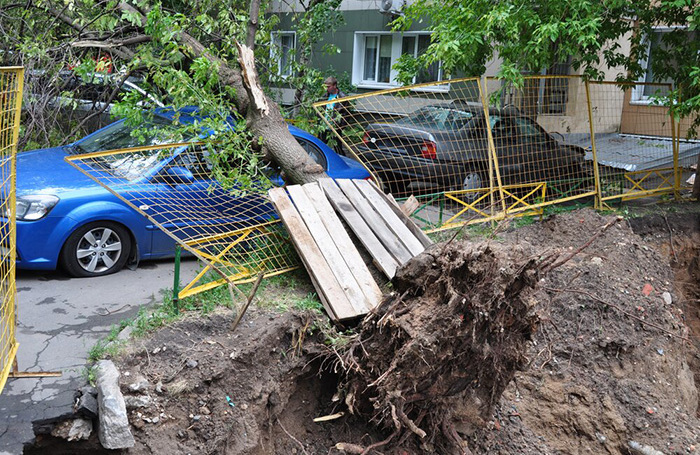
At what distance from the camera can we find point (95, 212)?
6020 millimetres

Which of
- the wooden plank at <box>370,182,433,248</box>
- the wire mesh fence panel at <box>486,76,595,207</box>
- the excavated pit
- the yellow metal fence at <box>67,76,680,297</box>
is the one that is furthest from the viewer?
the wire mesh fence panel at <box>486,76,595,207</box>

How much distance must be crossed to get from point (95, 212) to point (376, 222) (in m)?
2.73

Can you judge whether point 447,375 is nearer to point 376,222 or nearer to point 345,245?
point 345,245

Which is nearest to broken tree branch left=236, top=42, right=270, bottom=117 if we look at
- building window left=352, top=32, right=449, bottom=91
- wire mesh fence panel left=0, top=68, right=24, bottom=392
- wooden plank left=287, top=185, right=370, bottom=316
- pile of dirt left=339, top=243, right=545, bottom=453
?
wooden plank left=287, top=185, right=370, bottom=316

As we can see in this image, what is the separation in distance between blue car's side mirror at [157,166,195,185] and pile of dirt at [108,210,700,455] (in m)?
2.02

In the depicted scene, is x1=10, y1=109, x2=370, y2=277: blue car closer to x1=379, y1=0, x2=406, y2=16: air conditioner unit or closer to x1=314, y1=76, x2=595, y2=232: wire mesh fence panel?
x1=314, y1=76, x2=595, y2=232: wire mesh fence panel

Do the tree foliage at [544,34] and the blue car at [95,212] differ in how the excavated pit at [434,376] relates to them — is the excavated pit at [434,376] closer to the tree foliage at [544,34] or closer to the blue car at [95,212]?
the blue car at [95,212]

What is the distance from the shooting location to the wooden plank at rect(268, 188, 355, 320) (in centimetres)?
507

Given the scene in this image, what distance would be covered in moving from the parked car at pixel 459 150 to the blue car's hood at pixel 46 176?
3697mm

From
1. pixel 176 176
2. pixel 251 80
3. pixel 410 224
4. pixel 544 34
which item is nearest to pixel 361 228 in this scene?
pixel 410 224

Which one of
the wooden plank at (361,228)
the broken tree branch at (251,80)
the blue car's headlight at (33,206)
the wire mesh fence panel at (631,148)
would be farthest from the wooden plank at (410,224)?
the wire mesh fence panel at (631,148)

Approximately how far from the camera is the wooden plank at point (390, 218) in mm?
5913

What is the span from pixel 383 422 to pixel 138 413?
5.93 ft

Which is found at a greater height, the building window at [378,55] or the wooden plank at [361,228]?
the building window at [378,55]
